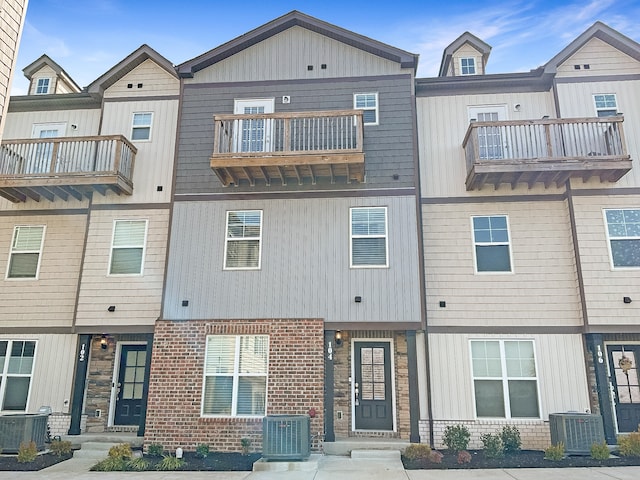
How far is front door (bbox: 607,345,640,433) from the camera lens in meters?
10.1

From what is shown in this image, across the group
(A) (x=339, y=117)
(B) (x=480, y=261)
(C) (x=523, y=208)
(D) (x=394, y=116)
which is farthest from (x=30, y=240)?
(C) (x=523, y=208)

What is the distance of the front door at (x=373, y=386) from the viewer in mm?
10430

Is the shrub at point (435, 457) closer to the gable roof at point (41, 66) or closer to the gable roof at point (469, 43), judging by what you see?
the gable roof at point (469, 43)

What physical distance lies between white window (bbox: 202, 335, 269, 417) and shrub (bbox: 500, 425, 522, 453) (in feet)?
16.2

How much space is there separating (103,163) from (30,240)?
2951mm

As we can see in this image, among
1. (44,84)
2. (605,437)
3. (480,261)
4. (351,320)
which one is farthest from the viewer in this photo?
(44,84)

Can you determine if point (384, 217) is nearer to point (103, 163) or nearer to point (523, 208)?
point (523, 208)

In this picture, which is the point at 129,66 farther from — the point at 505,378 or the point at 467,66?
the point at 505,378

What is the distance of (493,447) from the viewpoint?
8.91 meters

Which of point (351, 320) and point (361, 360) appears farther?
point (361, 360)

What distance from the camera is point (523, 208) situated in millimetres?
10789

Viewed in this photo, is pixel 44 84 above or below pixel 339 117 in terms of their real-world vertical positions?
above

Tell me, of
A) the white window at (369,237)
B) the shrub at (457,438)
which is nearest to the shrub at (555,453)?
the shrub at (457,438)

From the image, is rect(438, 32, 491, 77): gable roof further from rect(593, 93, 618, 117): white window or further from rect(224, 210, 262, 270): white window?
rect(224, 210, 262, 270): white window
